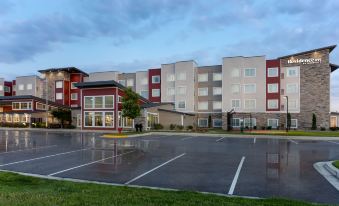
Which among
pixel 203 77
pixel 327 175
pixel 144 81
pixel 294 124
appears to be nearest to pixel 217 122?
pixel 203 77

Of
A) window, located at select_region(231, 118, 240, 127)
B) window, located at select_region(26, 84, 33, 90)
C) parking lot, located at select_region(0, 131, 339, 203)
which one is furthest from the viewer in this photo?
window, located at select_region(26, 84, 33, 90)

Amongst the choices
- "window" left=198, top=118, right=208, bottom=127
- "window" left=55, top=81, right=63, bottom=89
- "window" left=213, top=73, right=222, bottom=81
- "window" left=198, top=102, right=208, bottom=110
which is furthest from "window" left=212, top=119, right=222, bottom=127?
"window" left=55, top=81, right=63, bottom=89

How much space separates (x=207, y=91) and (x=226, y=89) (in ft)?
18.8

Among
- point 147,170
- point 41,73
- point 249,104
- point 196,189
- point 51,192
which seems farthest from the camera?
point 41,73

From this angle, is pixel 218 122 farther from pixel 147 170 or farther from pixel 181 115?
pixel 147 170

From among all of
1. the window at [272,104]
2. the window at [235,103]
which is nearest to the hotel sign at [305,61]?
the window at [272,104]

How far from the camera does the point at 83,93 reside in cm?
5006

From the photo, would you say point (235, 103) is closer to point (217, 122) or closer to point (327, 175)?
point (217, 122)

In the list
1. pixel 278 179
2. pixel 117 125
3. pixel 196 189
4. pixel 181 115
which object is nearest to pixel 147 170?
pixel 196 189

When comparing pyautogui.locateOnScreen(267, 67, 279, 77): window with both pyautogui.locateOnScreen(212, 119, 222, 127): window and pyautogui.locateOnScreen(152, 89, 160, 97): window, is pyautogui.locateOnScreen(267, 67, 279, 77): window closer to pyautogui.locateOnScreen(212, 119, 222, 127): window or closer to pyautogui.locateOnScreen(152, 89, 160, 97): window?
pyautogui.locateOnScreen(212, 119, 222, 127): window

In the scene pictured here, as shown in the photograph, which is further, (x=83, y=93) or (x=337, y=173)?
(x=83, y=93)

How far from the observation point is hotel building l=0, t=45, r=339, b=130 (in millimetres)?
50156

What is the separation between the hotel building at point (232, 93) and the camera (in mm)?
50156

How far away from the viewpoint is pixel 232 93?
6138 centimetres
